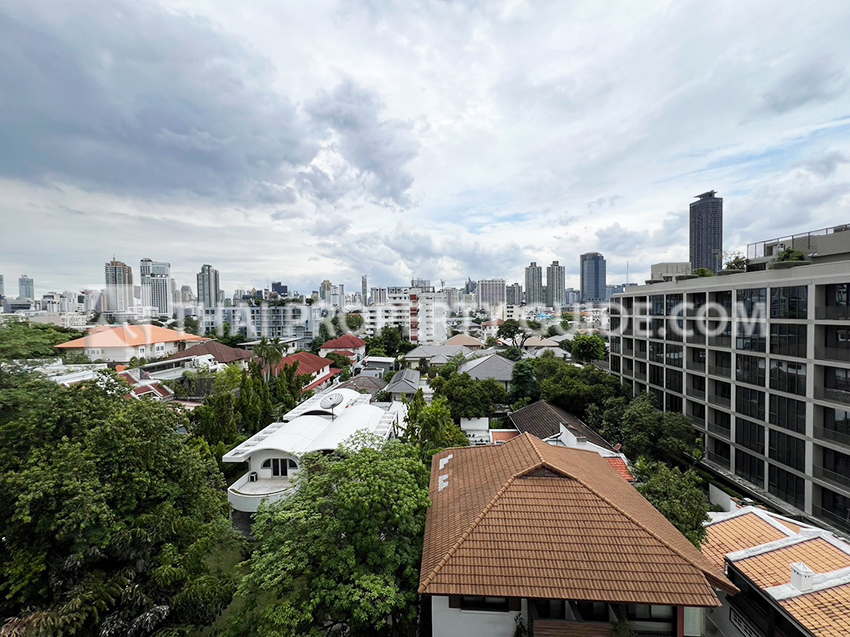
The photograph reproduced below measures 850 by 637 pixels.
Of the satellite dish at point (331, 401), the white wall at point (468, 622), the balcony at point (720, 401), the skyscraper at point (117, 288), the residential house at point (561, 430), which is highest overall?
the skyscraper at point (117, 288)

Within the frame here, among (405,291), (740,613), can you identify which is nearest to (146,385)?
(740,613)

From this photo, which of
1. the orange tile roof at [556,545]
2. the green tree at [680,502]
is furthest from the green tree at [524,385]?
the orange tile roof at [556,545]

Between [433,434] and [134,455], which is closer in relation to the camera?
[134,455]

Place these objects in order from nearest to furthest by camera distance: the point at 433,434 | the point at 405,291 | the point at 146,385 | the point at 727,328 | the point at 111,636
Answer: the point at 111,636 → the point at 433,434 → the point at 727,328 → the point at 146,385 → the point at 405,291

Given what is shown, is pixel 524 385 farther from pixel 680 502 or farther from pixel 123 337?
pixel 123 337

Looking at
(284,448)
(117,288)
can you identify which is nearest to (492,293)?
(117,288)

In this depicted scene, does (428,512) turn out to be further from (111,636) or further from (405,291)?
(405,291)

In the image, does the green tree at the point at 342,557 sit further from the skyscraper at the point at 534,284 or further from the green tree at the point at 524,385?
the skyscraper at the point at 534,284
